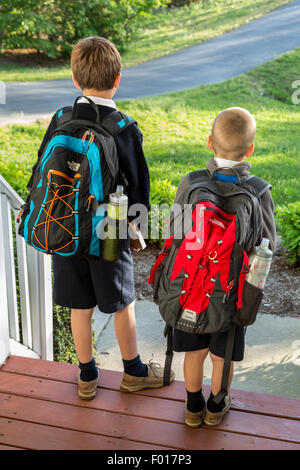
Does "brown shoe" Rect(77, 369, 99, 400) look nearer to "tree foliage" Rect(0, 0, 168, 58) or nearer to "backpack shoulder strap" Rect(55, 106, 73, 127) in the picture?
"backpack shoulder strap" Rect(55, 106, 73, 127)

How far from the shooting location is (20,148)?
27.5 feet

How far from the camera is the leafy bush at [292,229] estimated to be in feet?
14.3

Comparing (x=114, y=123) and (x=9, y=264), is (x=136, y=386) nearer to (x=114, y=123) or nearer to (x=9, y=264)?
(x=9, y=264)

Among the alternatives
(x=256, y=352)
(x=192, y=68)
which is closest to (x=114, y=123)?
(x=256, y=352)

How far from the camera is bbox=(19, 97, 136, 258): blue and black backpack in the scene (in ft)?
6.11

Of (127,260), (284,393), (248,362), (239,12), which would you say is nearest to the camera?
(127,260)

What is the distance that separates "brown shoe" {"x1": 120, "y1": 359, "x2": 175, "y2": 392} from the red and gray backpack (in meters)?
0.59

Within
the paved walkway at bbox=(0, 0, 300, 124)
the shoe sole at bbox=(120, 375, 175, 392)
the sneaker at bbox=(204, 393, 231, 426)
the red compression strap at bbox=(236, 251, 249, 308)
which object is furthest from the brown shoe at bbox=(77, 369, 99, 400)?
the paved walkway at bbox=(0, 0, 300, 124)

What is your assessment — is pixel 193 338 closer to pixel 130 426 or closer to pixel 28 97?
pixel 130 426

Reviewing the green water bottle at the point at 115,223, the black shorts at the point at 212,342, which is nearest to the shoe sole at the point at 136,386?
the black shorts at the point at 212,342

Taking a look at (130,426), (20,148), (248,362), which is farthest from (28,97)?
(130,426)

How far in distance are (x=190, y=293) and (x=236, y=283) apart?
0.57ft

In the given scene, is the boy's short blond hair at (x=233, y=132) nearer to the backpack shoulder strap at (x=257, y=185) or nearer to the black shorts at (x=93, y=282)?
the backpack shoulder strap at (x=257, y=185)

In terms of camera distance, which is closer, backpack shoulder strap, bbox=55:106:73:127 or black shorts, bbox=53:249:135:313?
backpack shoulder strap, bbox=55:106:73:127
